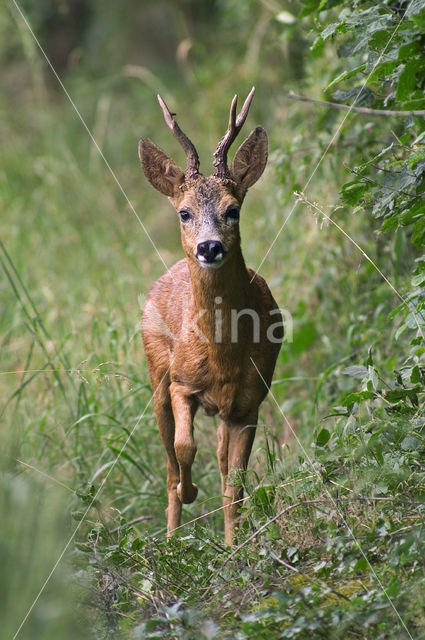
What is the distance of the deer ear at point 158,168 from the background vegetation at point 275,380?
315mm

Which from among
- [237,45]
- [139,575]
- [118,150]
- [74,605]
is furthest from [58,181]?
[74,605]

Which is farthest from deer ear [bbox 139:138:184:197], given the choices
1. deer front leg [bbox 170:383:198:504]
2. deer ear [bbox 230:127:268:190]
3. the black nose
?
deer front leg [bbox 170:383:198:504]

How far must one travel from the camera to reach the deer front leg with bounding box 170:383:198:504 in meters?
4.68

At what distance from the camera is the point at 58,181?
9.77 metres

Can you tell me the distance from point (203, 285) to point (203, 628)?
2.03 meters

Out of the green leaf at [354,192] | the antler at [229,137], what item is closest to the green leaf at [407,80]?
the green leaf at [354,192]

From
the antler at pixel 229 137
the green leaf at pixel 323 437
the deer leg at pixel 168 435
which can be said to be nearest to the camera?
the green leaf at pixel 323 437

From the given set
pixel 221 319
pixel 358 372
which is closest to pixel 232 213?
pixel 221 319

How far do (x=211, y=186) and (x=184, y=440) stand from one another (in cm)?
119

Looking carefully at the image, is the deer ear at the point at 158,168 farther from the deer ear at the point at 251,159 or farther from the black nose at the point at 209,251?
the black nose at the point at 209,251

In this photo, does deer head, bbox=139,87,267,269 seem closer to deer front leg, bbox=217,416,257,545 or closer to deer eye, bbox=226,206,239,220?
deer eye, bbox=226,206,239,220

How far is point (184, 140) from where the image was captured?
15.2 feet

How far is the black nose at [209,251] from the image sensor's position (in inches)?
174

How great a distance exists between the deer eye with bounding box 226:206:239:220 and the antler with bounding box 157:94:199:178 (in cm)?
28
